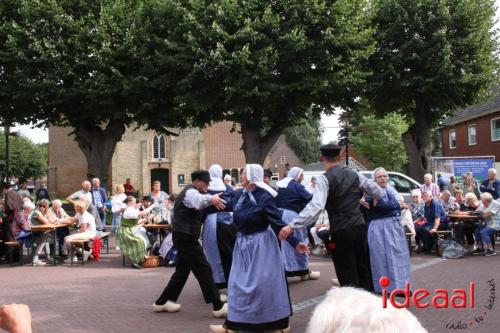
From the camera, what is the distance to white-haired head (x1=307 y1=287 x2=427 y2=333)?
5.46 feet

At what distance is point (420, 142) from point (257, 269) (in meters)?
21.9

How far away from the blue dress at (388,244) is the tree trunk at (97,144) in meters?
19.2

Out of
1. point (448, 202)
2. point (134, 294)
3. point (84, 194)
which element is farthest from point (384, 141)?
point (134, 294)

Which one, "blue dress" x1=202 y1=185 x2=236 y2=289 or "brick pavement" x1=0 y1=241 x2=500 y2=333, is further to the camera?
"blue dress" x1=202 y1=185 x2=236 y2=289

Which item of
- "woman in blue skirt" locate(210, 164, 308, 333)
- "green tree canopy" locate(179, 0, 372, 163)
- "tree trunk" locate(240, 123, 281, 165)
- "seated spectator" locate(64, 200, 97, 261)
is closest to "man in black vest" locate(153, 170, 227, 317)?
"woman in blue skirt" locate(210, 164, 308, 333)

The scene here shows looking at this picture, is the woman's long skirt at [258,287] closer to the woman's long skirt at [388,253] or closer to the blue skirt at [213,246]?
the blue skirt at [213,246]

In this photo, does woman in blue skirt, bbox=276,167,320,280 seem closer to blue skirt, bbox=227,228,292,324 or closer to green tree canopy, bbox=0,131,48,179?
blue skirt, bbox=227,228,292,324

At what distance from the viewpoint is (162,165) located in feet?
181

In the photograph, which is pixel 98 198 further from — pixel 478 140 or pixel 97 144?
pixel 478 140

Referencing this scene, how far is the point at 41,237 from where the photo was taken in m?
13.6

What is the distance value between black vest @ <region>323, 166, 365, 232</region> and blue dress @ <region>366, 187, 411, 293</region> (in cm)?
140

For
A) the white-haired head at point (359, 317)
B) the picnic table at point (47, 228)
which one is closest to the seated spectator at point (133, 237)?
the picnic table at point (47, 228)

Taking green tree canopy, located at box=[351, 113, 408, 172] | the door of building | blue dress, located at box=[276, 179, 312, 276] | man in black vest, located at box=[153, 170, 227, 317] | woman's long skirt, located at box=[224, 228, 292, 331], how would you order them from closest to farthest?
1. woman's long skirt, located at box=[224, 228, 292, 331]
2. man in black vest, located at box=[153, 170, 227, 317]
3. blue dress, located at box=[276, 179, 312, 276]
4. the door of building
5. green tree canopy, located at box=[351, 113, 408, 172]

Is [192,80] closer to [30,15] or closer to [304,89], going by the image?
[304,89]
